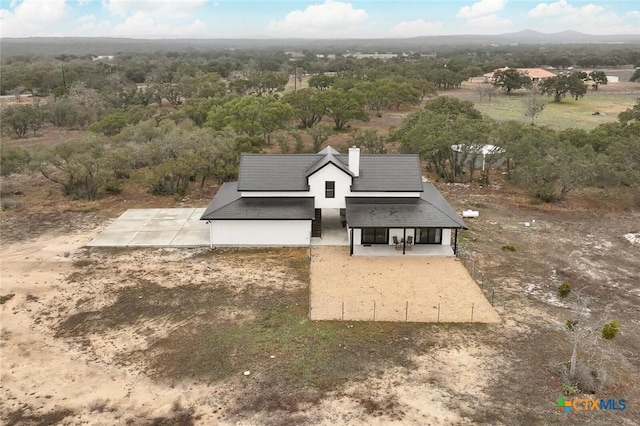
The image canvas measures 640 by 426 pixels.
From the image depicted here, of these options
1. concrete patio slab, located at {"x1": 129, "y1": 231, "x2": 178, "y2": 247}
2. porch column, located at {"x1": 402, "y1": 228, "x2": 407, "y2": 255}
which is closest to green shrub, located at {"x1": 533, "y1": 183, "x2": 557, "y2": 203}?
porch column, located at {"x1": 402, "y1": 228, "x2": 407, "y2": 255}

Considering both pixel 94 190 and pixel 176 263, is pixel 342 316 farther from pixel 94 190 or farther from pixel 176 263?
pixel 94 190

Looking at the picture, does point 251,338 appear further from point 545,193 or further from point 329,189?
point 545,193

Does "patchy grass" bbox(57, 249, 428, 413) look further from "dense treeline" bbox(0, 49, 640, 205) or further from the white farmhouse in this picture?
"dense treeline" bbox(0, 49, 640, 205)

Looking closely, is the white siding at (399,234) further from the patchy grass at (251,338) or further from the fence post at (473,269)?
the patchy grass at (251,338)

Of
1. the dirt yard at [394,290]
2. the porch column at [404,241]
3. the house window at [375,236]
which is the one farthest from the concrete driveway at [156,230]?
the porch column at [404,241]

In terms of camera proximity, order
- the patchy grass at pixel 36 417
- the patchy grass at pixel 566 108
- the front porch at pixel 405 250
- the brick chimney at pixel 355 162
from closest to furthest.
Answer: the patchy grass at pixel 36 417
the front porch at pixel 405 250
the brick chimney at pixel 355 162
the patchy grass at pixel 566 108

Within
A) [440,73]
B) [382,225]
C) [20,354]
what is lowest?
[20,354]

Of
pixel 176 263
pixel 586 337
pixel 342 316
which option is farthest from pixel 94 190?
pixel 586 337
